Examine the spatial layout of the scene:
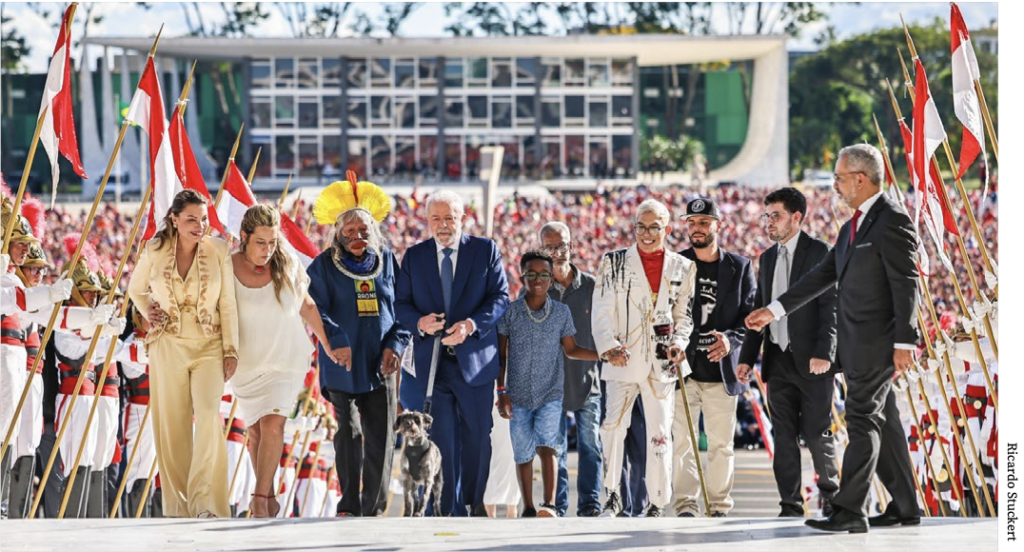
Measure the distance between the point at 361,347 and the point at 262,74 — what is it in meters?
65.8

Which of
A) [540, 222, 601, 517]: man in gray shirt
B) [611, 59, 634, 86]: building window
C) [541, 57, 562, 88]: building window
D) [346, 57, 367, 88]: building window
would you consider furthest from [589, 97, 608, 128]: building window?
[540, 222, 601, 517]: man in gray shirt

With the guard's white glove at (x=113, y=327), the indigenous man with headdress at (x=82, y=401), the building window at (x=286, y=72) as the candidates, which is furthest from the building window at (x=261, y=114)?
the guard's white glove at (x=113, y=327)

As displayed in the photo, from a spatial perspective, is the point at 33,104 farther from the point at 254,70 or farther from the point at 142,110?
the point at 142,110

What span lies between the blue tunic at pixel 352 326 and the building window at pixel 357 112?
206ft

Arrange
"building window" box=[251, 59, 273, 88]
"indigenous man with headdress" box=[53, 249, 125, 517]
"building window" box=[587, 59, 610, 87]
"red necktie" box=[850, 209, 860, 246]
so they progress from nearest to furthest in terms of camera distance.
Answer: "red necktie" box=[850, 209, 860, 246] → "indigenous man with headdress" box=[53, 249, 125, 517] → "building window" box=[251, 59, 273, 88] → "building window" box=[587, 59, 610, 87]

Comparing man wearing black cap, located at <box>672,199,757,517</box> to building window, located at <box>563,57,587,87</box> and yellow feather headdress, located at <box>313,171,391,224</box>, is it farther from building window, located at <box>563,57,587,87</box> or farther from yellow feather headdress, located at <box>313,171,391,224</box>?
building window, located at <box>563,57,587,87</box>

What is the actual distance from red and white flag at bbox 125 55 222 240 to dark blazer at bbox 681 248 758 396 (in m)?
2.80

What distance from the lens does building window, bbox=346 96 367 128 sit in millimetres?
70875

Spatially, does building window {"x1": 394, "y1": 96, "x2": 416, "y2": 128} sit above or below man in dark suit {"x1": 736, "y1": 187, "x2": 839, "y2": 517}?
above

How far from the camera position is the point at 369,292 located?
850 centimetres

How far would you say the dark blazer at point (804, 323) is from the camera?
8.34 metres

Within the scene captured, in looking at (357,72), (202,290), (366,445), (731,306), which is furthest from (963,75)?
(357,72)

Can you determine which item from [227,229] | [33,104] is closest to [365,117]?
[33,104]

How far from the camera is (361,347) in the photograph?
8.42 m
